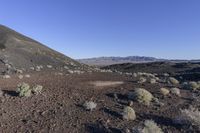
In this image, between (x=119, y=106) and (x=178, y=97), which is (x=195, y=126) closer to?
(x=119, y=106)

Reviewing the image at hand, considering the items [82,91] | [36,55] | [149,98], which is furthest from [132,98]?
[36,55]

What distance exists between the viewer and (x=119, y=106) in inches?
706

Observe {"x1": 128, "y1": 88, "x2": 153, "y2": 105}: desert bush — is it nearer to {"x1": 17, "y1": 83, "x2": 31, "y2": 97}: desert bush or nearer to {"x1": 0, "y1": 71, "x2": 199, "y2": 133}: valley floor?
{"x1": 0, "y1": 71, "x2": 199, "y2": 133}: valley floor

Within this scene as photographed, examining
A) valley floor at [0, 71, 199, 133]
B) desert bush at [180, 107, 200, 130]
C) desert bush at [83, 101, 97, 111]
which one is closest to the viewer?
valley floor at [0, 71, 199, 133]

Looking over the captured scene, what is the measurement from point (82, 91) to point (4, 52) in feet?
→ 127

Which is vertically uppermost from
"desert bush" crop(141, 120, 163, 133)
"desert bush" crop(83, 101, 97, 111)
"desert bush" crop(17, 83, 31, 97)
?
"desert bush" crop(17, 83, 31, 97)

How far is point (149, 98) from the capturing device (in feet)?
64.0

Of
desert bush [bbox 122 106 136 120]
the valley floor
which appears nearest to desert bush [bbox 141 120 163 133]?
the valley floor

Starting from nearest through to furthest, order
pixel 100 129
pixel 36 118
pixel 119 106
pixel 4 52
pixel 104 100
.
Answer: pixel 100 129
pixel 36 118
pixel 119 106
pixel 104 100
pixel 4 52

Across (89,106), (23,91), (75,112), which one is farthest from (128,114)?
(23,91)

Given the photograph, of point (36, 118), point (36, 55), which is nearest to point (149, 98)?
point (36, 118)

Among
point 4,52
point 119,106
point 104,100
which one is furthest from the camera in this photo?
point 4,52

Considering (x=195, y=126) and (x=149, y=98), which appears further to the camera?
(x=149, y=98)

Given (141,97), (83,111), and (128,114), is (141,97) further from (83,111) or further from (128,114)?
(83,111)
